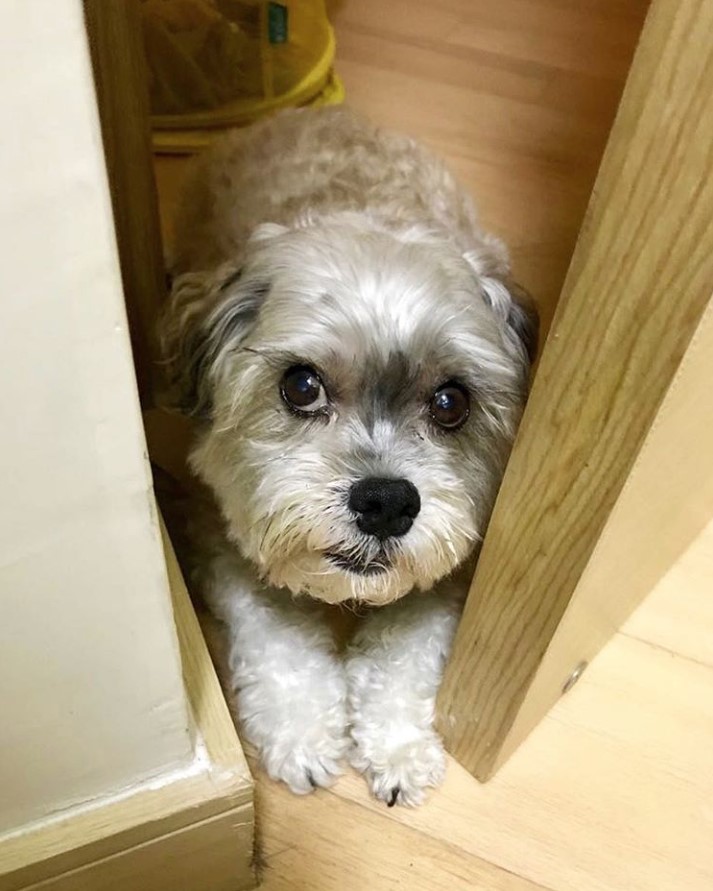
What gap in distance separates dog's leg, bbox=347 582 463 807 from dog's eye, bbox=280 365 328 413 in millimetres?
335

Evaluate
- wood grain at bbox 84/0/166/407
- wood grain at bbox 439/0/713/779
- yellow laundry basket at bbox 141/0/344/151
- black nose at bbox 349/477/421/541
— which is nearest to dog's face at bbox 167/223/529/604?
black nose at bbox 349/477/421/541

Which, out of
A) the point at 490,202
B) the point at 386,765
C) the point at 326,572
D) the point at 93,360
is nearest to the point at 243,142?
the point at 490,202

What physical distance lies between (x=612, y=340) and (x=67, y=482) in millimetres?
365

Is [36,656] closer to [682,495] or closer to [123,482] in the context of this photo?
[123,482]

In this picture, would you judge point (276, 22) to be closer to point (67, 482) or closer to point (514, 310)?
point (514, 310)

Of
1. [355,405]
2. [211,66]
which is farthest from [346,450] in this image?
[211,66]

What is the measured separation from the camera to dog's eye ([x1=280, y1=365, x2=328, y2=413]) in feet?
3.41

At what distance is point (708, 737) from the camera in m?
1.29

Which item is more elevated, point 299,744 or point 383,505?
point 383,505

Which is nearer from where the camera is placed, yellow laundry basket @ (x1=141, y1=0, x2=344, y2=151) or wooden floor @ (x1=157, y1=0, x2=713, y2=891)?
wooden floor @ (x1=157, y1=0, x2=713, y2=891)

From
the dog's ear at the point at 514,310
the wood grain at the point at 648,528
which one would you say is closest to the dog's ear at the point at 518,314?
the dog's ear at the point at 514,310

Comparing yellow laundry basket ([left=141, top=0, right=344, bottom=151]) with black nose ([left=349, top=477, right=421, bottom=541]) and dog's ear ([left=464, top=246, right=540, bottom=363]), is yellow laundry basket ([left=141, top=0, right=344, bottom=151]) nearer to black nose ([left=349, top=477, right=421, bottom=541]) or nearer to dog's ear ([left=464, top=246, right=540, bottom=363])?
dog's ear ([left=464, top=246, right=540, bottom=363])

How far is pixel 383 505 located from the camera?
96 centimetres

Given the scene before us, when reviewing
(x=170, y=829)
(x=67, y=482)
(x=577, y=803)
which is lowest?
(x=577, y=803)
